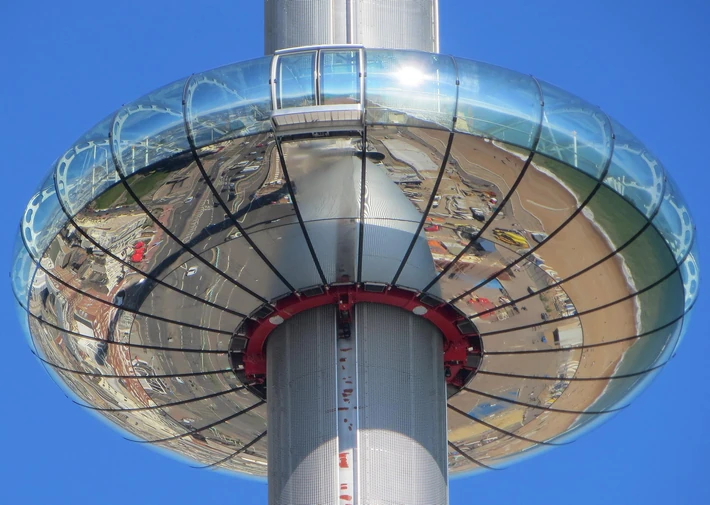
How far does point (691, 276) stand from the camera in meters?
28.0

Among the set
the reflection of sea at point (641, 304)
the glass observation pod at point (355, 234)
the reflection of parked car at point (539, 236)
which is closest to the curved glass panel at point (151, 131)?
the glass observation pod at point (355, 234)

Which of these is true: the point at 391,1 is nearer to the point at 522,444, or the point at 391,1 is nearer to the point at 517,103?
the point at 517,103

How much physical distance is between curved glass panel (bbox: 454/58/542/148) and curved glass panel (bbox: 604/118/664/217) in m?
1.37

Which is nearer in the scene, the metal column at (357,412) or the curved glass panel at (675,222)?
the metal column at (357,412)

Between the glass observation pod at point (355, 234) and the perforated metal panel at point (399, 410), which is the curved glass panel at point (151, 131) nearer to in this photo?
the glass observation pod at point (355, 234)

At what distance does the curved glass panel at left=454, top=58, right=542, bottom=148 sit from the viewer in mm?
25156

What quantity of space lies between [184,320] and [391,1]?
18.7ft

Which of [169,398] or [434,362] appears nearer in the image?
[434,362]

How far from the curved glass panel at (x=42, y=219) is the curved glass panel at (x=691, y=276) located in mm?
8850

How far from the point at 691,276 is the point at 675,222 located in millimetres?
1324

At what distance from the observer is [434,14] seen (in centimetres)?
2952

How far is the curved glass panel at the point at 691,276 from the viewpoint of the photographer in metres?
27.8

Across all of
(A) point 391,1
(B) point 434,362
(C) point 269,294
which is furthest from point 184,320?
(A) point 391,1

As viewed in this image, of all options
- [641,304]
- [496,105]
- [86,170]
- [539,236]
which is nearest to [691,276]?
[641,304]
